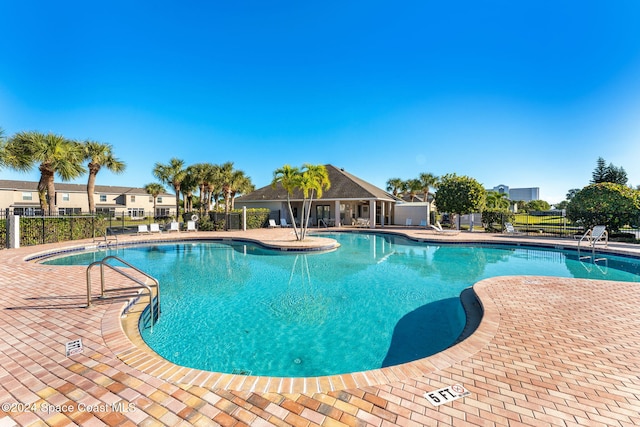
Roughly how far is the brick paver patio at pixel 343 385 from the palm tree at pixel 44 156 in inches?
626

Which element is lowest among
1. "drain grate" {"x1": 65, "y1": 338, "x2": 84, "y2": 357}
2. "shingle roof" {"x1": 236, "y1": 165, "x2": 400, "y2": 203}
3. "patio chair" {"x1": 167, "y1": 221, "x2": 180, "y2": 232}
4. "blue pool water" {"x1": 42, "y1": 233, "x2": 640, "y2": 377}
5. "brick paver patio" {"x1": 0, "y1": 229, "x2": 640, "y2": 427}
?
"blue pool water" {"x1": 42, "y1": 233, "x2": 640, "y2": 377}

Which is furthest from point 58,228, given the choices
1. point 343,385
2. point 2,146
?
point 343,385

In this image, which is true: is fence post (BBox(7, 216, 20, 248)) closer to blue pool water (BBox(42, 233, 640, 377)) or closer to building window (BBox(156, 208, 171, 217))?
blue pool water (BBox(42, 233, 640, 377))

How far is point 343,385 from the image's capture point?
2891mm

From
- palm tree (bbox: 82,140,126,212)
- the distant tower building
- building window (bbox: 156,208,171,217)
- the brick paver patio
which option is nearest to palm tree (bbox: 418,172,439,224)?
the brick paver patio

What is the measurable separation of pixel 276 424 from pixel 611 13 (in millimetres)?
19441

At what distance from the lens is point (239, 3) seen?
13.8 meters

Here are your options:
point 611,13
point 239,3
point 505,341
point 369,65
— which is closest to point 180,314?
point 505,341

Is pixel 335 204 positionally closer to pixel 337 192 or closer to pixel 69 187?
pixel 337 192

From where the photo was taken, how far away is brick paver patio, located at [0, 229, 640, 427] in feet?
7.93

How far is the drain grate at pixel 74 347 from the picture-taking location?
3.50 metres

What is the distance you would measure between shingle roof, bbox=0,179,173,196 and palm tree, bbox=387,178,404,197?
42.1 m

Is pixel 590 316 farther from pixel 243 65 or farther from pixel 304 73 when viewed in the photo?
pixel 243 65

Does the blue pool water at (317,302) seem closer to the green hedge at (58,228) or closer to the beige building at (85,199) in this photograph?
the green hedge at (58,228)
